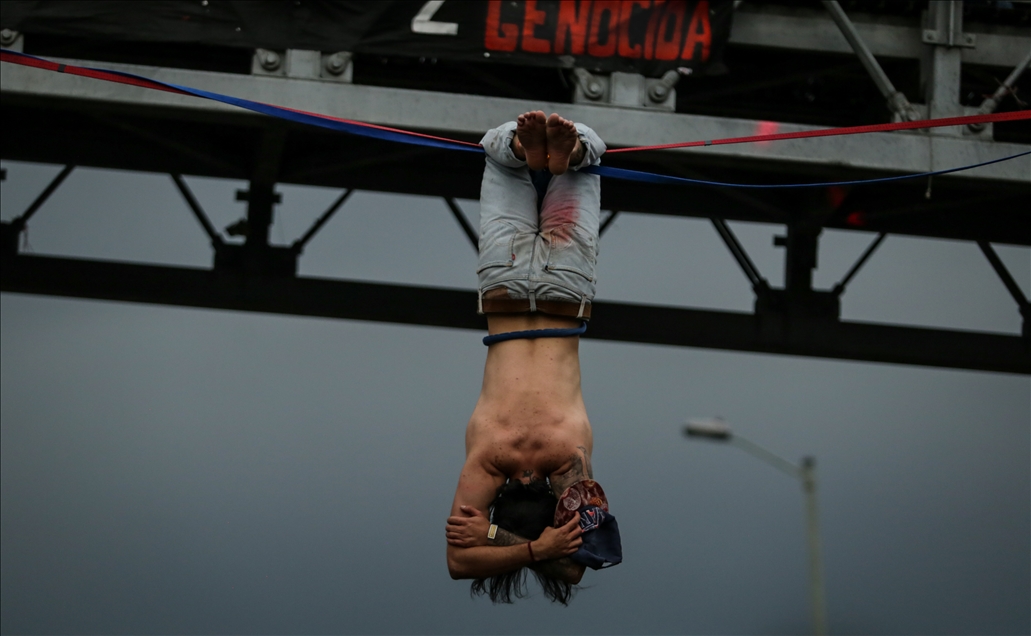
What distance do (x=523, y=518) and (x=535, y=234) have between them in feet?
4.78

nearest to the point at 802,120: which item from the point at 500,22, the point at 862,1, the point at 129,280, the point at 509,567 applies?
the point at 862,1

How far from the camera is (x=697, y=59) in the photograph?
956 cm

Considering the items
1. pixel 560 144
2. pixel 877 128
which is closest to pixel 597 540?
pixel 560 144

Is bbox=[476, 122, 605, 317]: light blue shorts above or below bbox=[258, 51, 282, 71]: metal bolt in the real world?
below

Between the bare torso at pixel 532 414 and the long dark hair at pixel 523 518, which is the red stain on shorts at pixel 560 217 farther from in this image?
the long dark hair at pixel 523 518

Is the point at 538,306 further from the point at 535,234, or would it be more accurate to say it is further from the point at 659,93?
the point at 659,93

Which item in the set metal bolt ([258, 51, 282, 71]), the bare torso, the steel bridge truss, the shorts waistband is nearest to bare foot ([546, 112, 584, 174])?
the shorts waistband

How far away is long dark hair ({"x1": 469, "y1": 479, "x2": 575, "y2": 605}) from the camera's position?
680 cm

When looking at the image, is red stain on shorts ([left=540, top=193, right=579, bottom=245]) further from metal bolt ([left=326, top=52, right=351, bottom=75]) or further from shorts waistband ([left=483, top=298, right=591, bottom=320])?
metal bolt ([left=326, top=52, right=351, bottom=75])

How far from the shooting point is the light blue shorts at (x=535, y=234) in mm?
6980

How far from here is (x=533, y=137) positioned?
22.5 ft

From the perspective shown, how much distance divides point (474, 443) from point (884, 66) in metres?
5.56

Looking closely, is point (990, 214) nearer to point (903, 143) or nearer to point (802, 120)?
point (802, 120)

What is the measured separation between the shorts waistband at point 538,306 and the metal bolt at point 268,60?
3.04 m
